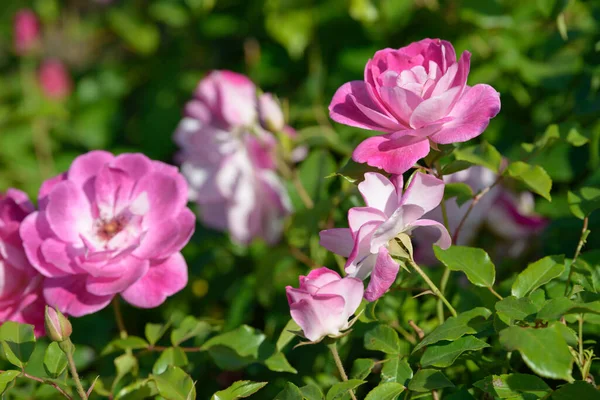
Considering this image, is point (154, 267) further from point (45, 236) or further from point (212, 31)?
point (212, 31)

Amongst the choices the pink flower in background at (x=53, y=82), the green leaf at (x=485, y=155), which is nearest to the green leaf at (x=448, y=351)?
the green leaf at (x=485, y=155)

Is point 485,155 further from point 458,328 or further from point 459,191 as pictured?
point 458,328

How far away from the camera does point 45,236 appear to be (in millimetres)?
815

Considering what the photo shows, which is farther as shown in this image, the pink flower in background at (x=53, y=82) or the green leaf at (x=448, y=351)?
the pink flower in background at (x=53, y=82)

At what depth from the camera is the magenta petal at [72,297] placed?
786 millimetres

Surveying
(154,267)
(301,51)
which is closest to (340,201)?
(154,267)

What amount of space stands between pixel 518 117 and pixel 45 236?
1.01 meters

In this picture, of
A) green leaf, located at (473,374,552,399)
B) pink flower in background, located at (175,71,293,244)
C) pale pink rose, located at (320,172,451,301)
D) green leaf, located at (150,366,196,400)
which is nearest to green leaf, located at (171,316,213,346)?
green leaf, located at (150,366,196,400)

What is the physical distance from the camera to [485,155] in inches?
32.1

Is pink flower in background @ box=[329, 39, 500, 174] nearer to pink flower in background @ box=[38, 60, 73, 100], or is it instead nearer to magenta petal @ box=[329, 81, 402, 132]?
magenta petal @ box=[329, 81, 402, 132]

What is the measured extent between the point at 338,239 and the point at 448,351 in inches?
5.8

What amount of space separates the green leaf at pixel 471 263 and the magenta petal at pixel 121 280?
34 cm

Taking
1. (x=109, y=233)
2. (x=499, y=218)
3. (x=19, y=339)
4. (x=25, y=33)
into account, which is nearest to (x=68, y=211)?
(x=109, y=233)

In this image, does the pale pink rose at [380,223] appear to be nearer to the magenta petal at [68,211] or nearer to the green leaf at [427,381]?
the green leaf at [427,381]
